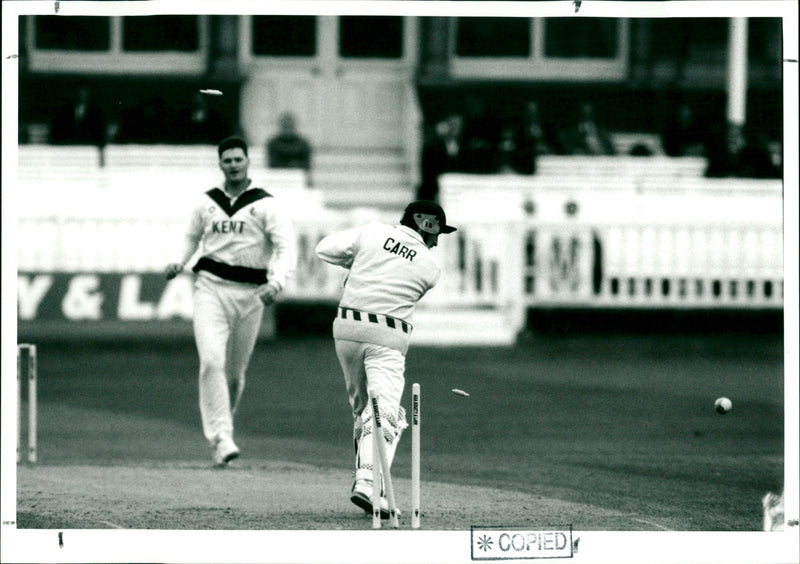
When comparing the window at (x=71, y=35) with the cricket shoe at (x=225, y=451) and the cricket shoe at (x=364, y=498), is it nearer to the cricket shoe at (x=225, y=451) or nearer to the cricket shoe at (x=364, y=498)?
the cricket shoe at (x=225, y=451)

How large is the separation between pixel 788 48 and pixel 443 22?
58.6 feet

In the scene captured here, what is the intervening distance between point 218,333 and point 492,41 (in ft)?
51.9

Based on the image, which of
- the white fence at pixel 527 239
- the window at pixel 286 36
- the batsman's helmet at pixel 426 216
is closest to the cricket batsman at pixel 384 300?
the batsman's helmet at pixel 426 216

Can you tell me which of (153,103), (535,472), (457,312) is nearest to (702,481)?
(535,472)

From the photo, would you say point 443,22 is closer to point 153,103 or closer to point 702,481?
point 153,103

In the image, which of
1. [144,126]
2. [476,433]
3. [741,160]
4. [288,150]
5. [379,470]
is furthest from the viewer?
[144,126]

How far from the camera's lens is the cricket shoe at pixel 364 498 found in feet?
28.6

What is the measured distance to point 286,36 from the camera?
25672 mm

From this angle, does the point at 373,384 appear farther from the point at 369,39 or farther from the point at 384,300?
the point at 369,39

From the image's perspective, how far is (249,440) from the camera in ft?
41.0

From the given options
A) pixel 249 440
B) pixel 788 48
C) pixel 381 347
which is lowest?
pixel 249 440

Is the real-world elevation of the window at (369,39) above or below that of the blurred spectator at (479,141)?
above

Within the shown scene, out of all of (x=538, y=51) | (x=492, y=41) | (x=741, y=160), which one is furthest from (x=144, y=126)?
(x=741, y=160)

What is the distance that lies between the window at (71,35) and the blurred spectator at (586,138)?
6812mm
